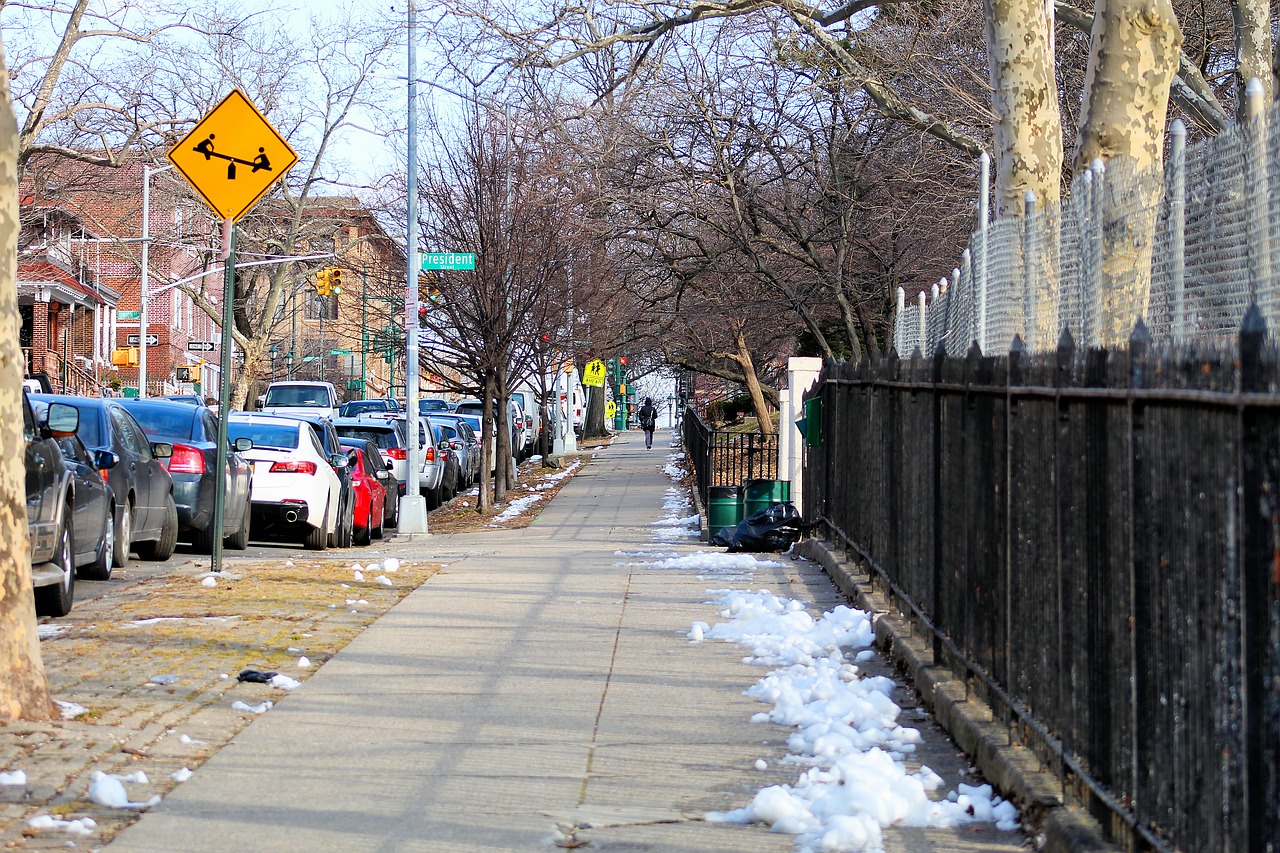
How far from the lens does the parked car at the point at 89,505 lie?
11742mm

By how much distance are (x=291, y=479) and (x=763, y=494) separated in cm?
587

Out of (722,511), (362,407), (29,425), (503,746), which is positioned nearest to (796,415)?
(722,511)

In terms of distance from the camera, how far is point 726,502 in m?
18.9

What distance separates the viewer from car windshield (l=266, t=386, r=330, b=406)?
39219 mm

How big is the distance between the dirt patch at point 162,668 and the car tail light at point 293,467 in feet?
14.3

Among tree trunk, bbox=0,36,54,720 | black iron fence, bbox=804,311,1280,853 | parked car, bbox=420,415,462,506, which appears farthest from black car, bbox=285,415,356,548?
black iron fence, bbox=804,311,1280,853

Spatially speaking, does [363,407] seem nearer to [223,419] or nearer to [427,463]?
[427,463]

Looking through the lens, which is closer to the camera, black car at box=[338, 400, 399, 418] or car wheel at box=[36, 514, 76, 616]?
car wheel at box=[36, 514, 76, 616]

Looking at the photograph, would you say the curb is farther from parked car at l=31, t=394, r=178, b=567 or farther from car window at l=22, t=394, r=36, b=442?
parked car at l=31, t=394, r=178, b=567

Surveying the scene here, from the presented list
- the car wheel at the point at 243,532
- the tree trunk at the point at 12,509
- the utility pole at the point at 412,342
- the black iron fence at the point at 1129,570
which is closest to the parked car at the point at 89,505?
the car wheel at the point at 243,532

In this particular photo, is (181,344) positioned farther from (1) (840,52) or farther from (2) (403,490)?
(1) (840,52)

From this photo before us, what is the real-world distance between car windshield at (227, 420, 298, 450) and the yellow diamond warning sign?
235 inches

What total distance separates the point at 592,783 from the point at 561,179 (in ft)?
67.7

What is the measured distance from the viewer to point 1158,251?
5.14 m
